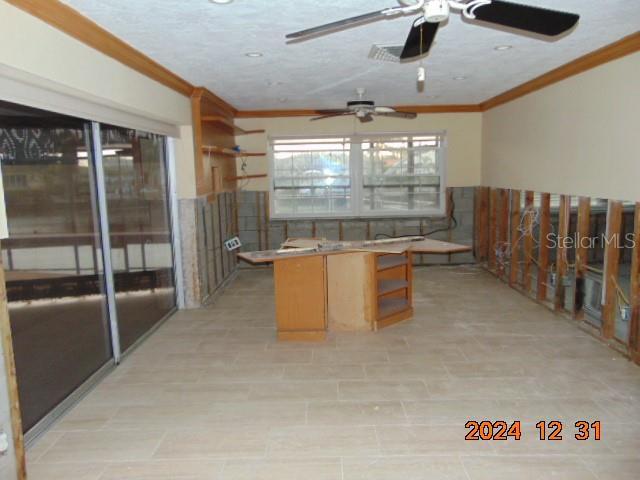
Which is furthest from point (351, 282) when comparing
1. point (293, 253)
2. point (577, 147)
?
point (577, 147)

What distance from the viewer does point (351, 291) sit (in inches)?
190

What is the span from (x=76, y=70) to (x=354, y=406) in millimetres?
2947

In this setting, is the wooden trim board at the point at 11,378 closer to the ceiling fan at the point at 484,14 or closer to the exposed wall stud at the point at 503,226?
the ceiling fan at the point at 484,14

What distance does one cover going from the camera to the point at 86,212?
3.95 meters

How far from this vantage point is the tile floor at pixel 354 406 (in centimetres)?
268

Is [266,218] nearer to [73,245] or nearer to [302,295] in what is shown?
[302,295]

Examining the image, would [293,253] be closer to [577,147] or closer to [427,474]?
[427,474]

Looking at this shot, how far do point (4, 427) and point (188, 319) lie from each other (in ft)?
9.79

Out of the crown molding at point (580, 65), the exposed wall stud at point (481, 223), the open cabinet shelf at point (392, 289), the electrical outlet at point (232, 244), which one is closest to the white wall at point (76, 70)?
the electrical outlet at point (232, 244)

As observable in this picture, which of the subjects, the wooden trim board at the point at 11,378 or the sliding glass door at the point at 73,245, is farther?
the sliding glass door at the point at 73,245

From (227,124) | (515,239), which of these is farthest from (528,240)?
(227,124)

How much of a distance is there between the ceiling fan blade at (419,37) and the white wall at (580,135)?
2143 millimetres
